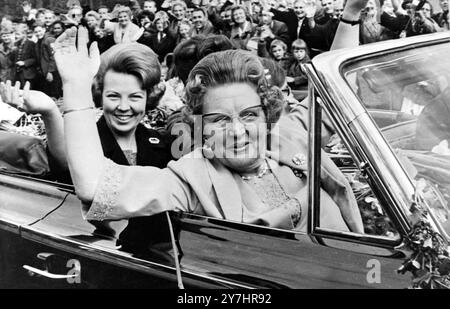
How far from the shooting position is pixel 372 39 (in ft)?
7.79

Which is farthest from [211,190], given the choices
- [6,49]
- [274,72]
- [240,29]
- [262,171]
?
[6,49]

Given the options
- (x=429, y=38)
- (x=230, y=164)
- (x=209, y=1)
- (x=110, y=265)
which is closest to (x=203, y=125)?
(x=230, y=164)

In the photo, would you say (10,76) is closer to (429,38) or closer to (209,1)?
(209,1)

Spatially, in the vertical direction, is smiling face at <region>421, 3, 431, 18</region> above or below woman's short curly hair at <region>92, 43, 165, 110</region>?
above

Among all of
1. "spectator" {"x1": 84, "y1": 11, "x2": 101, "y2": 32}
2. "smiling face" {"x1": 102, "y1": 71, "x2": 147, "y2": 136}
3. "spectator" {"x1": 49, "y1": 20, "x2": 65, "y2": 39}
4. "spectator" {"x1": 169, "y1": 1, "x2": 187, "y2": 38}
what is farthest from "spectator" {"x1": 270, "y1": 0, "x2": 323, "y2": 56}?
"spectator" {"x1": 49, "y1": 20, "x2": 65, "y2": 39}

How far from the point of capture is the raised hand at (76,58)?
2.58 metres

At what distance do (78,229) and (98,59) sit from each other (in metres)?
0.65

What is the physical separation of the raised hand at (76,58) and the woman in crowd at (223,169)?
29 centimetres

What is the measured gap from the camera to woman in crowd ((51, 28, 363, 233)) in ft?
7.58

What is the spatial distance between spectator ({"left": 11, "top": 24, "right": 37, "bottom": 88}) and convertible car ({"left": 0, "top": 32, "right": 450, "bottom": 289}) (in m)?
0.54

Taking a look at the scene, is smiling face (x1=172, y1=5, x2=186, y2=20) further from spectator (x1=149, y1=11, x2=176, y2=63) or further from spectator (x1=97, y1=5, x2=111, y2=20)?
spectator (x1=97, y1=5, x2=111, y2=20)

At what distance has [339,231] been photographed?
212 cm

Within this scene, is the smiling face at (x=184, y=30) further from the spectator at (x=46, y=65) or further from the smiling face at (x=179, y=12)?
the spectator at (x=46, y=65)

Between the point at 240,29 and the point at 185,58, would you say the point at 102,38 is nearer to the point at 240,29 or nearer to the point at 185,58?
the point at 185,58
